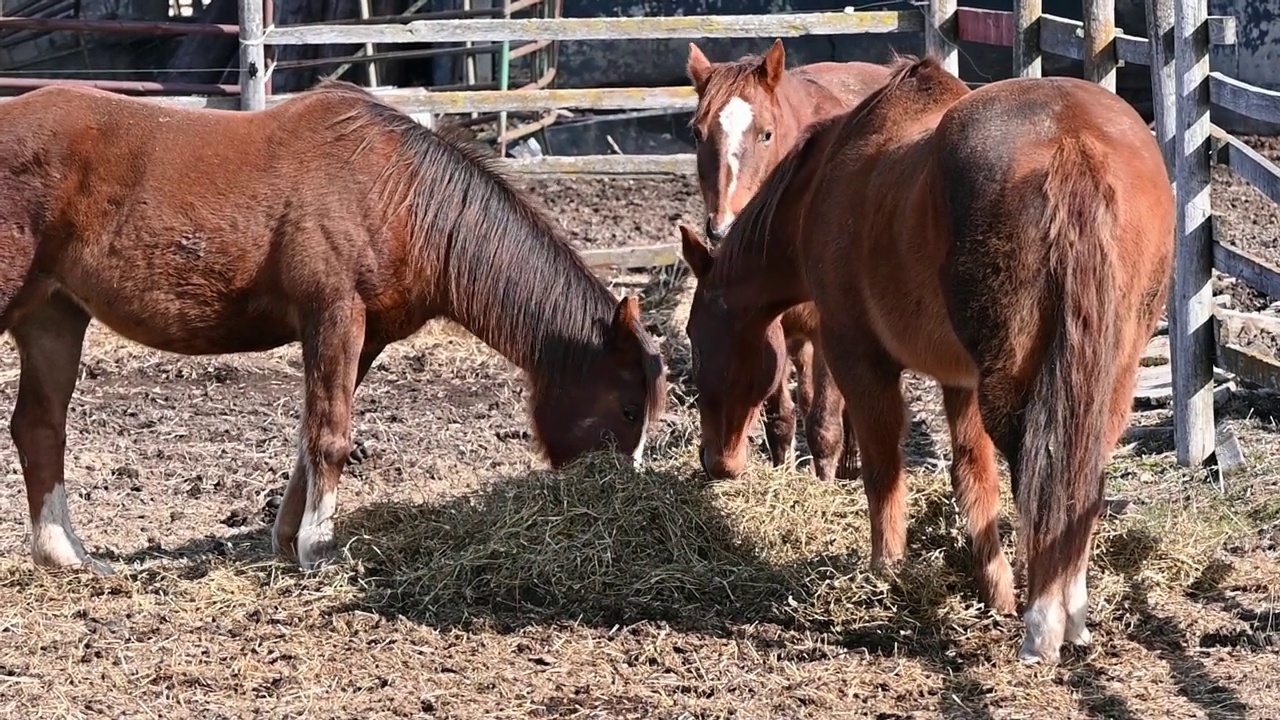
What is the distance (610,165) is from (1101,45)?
4228mm

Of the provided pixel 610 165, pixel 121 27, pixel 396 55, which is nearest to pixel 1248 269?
pixel 610 165

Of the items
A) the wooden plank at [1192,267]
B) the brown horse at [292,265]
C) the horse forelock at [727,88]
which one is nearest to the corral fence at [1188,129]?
the wooden plank at [1192,267]

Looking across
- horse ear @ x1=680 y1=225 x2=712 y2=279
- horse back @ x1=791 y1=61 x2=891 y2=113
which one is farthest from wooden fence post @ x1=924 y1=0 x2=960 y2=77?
horse ear @ x1=680 y1=225 x2=712 y2=279

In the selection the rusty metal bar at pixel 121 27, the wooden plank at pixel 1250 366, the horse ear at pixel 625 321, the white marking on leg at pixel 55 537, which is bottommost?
the white marking on leg at pixel 55 537

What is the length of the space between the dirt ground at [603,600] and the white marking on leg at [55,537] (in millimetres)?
81

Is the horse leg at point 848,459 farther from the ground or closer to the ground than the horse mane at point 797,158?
closer to the ground

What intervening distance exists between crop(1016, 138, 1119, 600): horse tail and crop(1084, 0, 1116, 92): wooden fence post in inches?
117

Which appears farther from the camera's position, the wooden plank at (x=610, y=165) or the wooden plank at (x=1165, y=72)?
the wooden plank at (x=610, y=165)

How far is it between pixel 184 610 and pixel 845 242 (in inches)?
96.3

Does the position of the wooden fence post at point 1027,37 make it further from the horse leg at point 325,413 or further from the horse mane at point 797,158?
the horse leg at point 325,413

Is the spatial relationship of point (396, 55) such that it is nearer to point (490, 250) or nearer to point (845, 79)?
point (845, 79)

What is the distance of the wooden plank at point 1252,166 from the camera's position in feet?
17.9

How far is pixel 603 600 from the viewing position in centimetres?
464

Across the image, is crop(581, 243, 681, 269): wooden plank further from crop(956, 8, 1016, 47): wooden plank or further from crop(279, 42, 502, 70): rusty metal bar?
crop(279, 42, 502, 70): rusty metal bar
